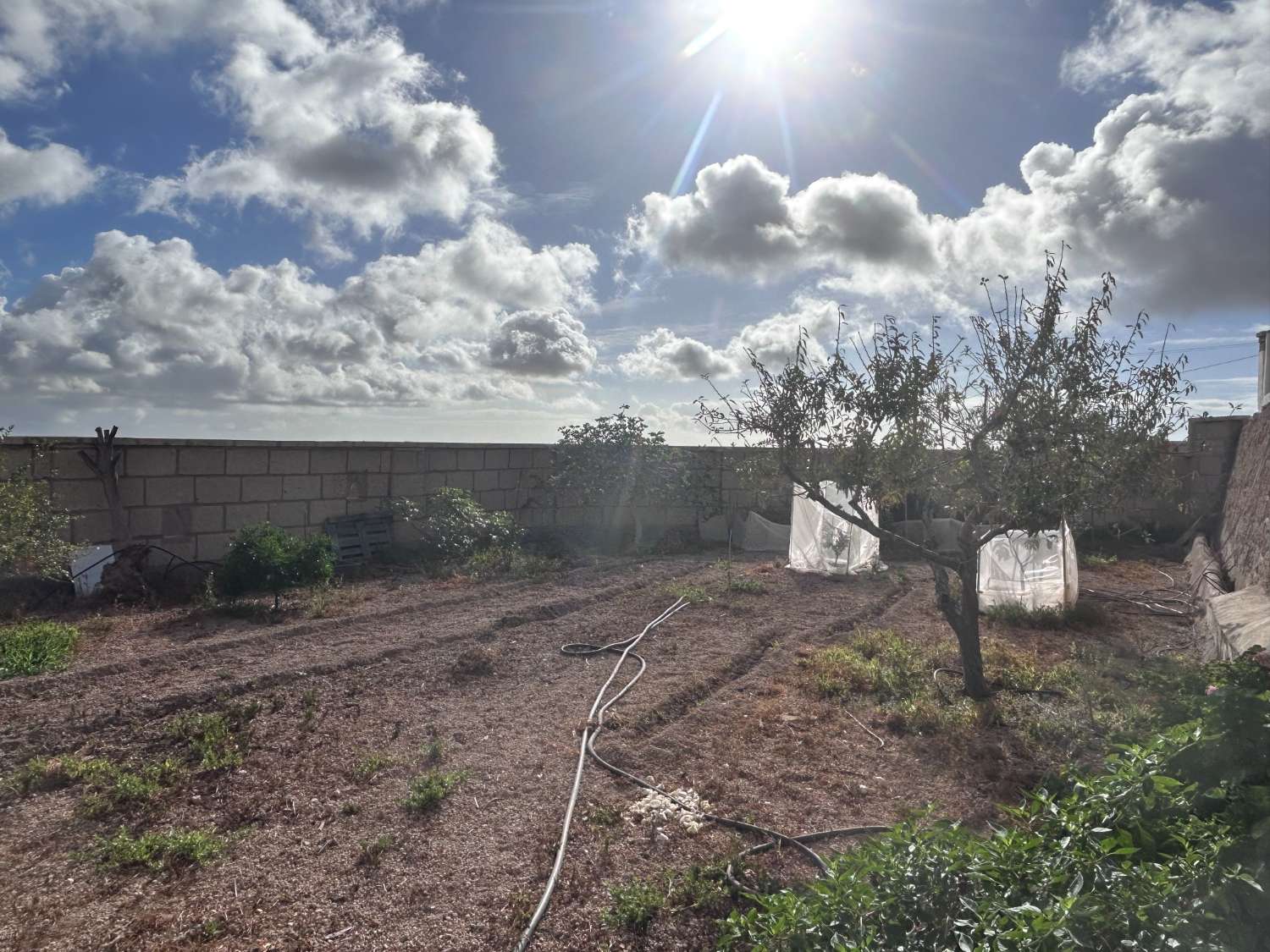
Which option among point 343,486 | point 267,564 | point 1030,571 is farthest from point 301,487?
point 1030,571

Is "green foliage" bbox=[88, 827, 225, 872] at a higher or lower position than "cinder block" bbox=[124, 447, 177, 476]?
lower

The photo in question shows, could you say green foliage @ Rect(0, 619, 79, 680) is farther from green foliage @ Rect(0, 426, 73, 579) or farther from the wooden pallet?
the wooden pallet

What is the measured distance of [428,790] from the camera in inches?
148

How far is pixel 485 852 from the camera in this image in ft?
10.8

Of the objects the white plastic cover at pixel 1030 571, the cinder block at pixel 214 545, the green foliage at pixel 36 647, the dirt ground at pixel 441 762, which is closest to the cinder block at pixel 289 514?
the cinder block at pixel 214 545

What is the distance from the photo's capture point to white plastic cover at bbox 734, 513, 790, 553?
41.4ft

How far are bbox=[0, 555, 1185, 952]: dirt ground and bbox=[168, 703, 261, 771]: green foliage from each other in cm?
8

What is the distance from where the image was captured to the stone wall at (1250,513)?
7.33 metres

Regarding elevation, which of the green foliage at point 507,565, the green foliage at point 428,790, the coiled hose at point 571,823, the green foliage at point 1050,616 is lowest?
the green foliage at point 428,790

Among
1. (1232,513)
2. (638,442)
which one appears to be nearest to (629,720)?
(638,442)

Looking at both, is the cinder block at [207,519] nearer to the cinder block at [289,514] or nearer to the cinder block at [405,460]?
the cinder block at [289,514]

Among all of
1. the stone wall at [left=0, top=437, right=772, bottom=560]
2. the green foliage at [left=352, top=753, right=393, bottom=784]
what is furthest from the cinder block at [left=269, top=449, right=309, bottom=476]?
Result: the green foliage at [left=352, top=753, right=393, bottom=784]

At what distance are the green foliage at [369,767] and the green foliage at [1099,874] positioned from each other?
2.21 meters

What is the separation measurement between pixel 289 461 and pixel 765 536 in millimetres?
7355
